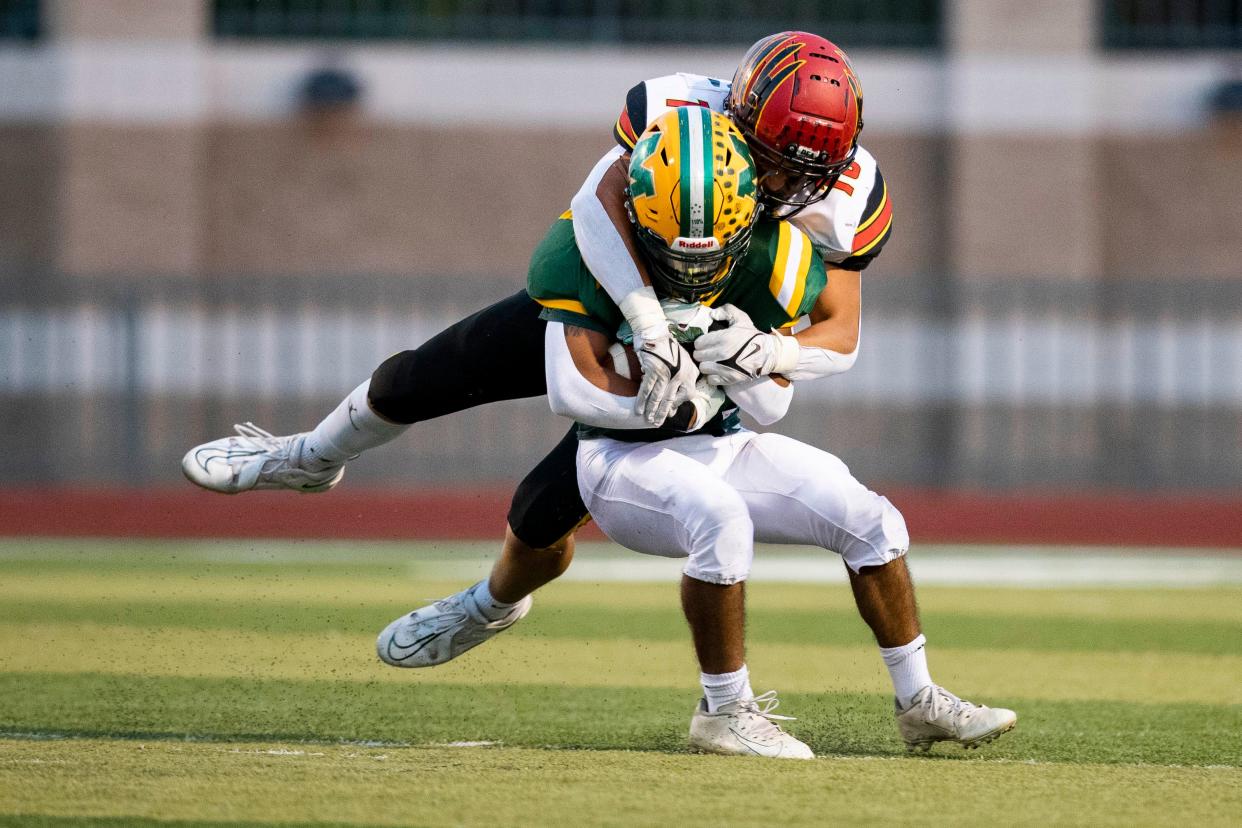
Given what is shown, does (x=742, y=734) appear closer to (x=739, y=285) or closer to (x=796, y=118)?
(x=739, y=285)

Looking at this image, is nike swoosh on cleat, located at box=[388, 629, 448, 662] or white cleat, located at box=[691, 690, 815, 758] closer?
white cleat, located at box=[691, 690, 815, 758]

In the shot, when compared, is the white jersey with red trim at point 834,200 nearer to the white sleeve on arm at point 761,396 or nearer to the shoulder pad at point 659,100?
the shoulder pad at point 659,100

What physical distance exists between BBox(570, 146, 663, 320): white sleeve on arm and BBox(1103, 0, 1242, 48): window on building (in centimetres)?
1285

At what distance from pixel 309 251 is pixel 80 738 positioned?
38.6ft

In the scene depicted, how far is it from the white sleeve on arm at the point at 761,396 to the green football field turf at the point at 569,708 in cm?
89

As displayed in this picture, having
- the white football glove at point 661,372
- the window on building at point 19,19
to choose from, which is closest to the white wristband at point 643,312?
the white football glove at point 661,372

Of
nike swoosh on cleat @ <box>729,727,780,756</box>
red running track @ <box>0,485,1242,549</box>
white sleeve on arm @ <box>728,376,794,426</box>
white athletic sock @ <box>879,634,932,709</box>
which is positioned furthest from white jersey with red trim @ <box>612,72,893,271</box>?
red running track @ <box>0,485,1242,549</box>

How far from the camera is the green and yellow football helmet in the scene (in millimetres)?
4070

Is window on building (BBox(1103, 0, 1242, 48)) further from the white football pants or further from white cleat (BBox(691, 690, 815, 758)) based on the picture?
white cleat (BBox(691, 690, 815, 758))

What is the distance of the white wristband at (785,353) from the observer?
14.2 ft

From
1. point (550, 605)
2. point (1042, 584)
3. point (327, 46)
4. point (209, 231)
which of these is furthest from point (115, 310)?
point (1042, 584)

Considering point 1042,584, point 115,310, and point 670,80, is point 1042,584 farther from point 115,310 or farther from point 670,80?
point 115,310

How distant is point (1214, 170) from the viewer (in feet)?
52.7

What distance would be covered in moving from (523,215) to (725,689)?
12.1 m
